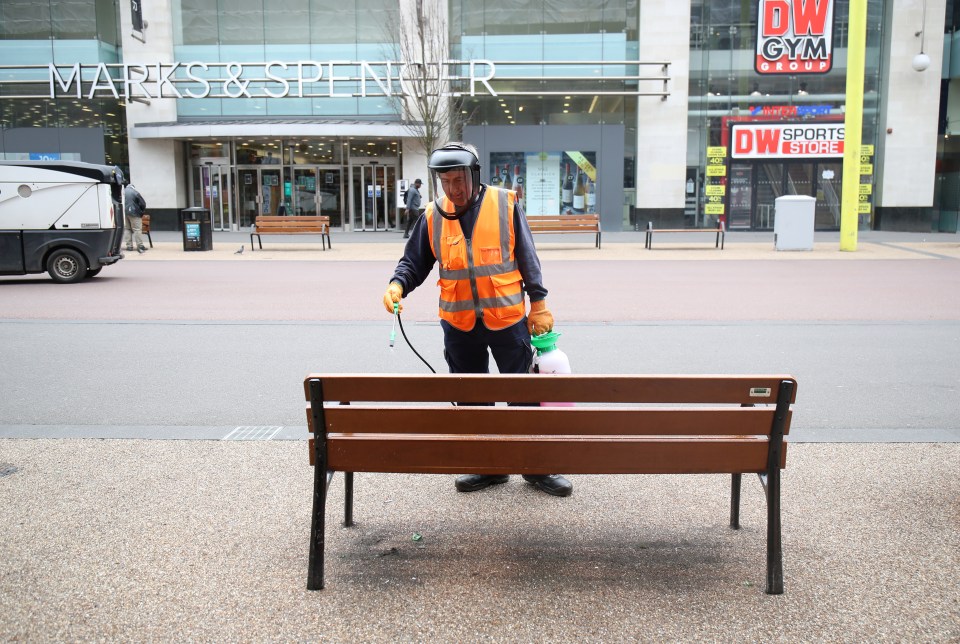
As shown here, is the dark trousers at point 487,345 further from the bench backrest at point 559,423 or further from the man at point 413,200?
the man at point 413,200

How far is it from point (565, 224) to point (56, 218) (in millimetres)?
11904

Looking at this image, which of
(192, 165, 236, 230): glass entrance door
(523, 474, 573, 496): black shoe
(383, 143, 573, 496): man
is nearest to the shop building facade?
(192, 165, 236, 230): glass entrance door

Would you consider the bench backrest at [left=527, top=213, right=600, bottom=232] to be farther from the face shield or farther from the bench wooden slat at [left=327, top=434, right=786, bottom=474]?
the bench wooden slat at [left=327, top=434, right=786, bottom=474]

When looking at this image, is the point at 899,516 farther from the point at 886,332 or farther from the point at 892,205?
the point at 892,205

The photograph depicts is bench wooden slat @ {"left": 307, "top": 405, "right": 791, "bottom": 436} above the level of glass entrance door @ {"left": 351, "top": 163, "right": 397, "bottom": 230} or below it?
below

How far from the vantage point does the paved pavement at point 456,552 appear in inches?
120

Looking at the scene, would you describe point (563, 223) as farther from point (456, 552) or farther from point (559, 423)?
point (559, 423)

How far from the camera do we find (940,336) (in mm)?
8766

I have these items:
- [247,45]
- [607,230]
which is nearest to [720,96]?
[607,230]

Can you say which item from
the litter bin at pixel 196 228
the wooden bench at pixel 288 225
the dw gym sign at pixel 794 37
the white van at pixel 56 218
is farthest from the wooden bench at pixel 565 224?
the dw gym sign at pixel 794 37

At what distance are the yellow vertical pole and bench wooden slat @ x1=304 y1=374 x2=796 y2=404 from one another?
58.3ft

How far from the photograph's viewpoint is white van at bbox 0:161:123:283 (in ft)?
43.6

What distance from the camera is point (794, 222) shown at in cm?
1942

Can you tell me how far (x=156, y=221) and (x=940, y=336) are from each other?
26817mm
